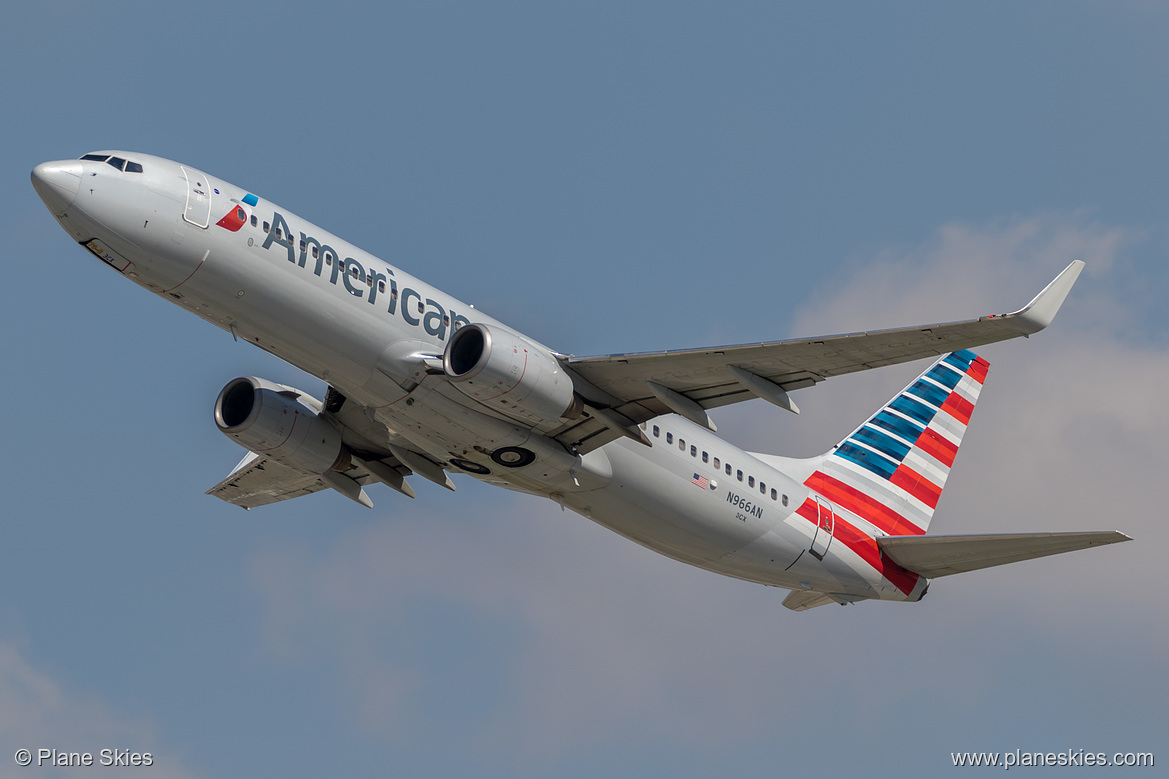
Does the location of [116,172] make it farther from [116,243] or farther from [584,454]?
[584,454]

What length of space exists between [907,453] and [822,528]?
25.6 ft

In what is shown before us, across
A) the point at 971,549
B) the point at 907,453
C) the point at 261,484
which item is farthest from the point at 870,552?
the point at 261,484

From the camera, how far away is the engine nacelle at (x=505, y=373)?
30297mm

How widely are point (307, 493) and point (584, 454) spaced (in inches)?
546

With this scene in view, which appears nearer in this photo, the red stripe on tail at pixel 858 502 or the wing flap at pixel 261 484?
the red stripe on tail at pixel 858 502

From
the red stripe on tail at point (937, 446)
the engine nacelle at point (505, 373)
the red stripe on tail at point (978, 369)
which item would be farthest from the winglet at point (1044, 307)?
the red stripe on tail at point (978, 369)

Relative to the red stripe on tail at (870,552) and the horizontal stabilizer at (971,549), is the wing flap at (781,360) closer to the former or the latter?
→ the horizontal stabilizer at (971,549)

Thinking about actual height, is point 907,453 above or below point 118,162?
above

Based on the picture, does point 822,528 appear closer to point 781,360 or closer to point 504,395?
point 781,360

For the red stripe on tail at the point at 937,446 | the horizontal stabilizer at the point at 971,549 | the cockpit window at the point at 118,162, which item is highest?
the red stripe on tail at the point at 937,446

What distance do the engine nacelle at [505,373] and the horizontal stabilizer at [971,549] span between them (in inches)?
523

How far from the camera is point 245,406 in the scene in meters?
37.2

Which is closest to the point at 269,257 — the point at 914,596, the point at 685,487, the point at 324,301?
the point at 324,301

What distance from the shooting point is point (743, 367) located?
31.2 metres
